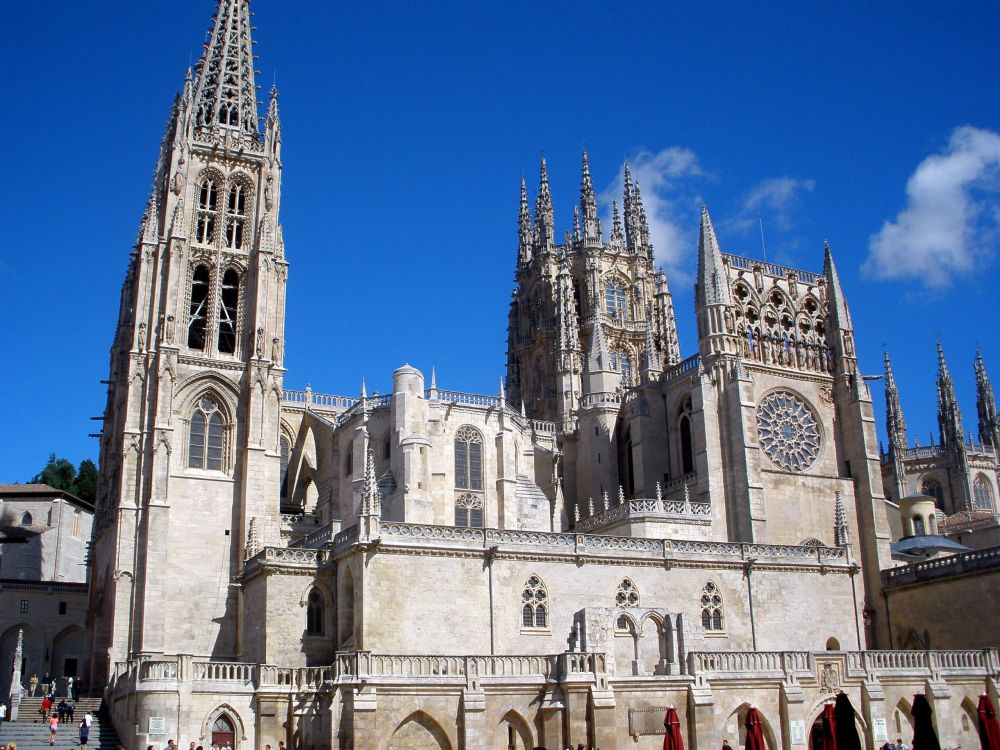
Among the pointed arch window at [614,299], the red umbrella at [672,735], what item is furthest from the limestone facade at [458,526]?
the pointed arch window at [614,299]

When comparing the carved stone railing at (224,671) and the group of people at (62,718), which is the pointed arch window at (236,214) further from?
the carved stone railing at (224,671)

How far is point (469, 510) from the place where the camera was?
4803 cm

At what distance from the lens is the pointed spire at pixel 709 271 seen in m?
48.0

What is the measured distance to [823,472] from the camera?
48.1 metres

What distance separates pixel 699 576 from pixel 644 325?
32.2m

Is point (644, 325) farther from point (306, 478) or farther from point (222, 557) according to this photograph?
point (222, 557)

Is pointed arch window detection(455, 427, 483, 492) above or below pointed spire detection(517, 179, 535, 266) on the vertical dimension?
below

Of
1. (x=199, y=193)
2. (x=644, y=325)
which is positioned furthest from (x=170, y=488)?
(x=644, y=325)

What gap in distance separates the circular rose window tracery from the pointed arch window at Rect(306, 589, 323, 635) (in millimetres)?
21333

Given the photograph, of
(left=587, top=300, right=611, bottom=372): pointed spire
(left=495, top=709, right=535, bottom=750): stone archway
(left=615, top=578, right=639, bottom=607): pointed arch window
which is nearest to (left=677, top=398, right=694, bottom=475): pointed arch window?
(left=587, top=300, right=611, bottom=372): pointed spire

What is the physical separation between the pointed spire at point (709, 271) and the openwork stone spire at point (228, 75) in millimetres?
22730

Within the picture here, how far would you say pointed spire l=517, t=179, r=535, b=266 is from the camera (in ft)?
243

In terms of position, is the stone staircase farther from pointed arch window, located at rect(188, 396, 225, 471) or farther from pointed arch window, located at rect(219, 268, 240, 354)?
pointed arch window, located at rect(219, 268, 240, 354)

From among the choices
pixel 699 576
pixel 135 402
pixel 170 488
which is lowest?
pixel 699 576
